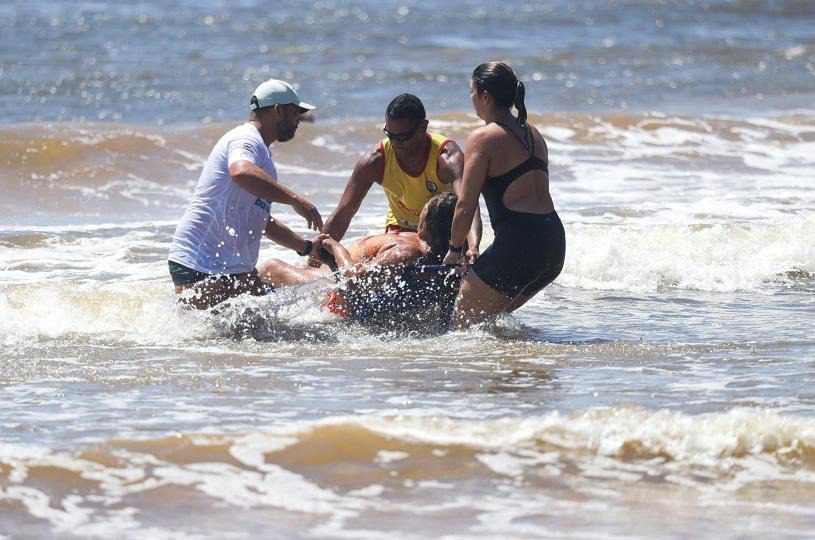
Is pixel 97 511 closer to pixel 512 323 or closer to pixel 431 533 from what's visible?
pixel 431 533

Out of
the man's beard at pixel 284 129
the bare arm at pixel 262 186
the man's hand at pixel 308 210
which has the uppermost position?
the man's beard at pixel 284 129

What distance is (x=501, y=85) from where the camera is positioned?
22.2ft

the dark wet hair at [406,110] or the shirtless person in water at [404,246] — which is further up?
the dark wet hair at [406,110]

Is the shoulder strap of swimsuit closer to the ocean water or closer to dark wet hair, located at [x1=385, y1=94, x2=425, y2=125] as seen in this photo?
dark wet hair, located at [x1=385, y1=94, x2=425, y2=125]

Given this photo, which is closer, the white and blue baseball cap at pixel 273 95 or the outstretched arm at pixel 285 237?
the white and blue baseball cap at pixel 273 95

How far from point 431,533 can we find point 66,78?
1945cm

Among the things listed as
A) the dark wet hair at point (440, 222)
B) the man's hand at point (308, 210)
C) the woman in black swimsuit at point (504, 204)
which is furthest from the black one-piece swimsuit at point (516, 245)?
the man's hand at point (308, 210)

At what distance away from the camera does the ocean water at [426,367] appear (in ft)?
16.3

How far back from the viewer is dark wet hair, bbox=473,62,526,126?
22.1 feet

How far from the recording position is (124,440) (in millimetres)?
5457

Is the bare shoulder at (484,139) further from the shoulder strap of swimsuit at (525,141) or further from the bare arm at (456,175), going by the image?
the bare arm at (456,175)

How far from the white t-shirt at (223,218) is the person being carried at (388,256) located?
0.44 meters

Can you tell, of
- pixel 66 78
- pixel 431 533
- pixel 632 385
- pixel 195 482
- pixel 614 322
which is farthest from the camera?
pixel 66 78

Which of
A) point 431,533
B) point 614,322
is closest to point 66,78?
point 614,322
